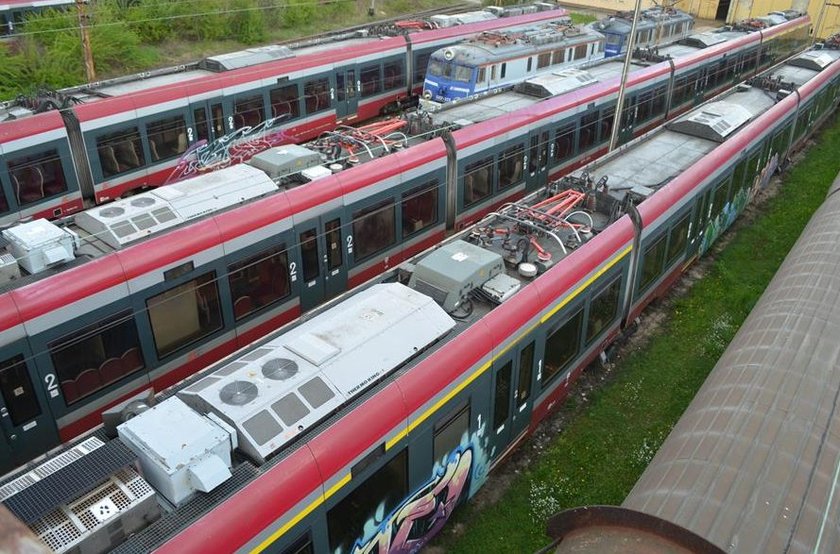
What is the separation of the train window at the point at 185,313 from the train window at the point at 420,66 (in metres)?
19.4

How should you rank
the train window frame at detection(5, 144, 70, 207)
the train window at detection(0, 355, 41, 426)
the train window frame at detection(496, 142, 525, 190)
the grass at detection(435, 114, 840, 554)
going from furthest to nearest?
the train window frame at detection(496, 142, 525, 190)
the train window frame at detection(5, 144, 70, 207)
the grass at detection(435, 114, 840, 554)
the train window at detection(0, 355, 41, 426)

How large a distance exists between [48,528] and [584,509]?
4736 mm

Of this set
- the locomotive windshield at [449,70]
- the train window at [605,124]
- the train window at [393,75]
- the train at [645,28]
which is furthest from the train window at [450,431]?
the train at [645,28]

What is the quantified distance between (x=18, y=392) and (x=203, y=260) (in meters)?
3.41

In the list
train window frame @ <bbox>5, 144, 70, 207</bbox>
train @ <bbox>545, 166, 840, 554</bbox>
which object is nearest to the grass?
train @ <bbox>545, 166, 840, 554</bbox>

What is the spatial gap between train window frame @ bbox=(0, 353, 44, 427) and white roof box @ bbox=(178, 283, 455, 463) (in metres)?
3.51

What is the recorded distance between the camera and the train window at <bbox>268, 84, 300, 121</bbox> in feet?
74.9

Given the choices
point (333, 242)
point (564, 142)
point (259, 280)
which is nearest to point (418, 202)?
point (333, 242)

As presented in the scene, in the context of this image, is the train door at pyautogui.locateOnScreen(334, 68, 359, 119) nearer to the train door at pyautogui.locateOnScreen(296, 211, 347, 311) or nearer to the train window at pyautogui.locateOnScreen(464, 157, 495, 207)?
the train window at pyautogui.locateOnScreen(464, 157, 495, 207)

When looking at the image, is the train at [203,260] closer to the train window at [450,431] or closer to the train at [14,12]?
the train window at [450,431]

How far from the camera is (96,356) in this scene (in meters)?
10.7

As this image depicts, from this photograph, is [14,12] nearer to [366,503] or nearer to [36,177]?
[36,177]

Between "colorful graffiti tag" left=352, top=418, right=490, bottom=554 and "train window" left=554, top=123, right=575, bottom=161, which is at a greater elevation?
"train window" left=554, top=123, right=575, bottom=161

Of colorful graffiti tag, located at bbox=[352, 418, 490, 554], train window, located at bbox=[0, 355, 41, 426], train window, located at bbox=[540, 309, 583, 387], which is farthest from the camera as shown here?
train window, located at bbox=[540, 309, 583, 387]
